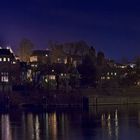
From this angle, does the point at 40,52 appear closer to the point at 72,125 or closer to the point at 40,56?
the point at 40,56

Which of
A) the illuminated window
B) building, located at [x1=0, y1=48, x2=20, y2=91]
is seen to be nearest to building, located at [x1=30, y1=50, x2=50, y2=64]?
building, located at [x1=0, y1=48, x2=20, y2=91]

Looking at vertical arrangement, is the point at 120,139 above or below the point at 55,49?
below

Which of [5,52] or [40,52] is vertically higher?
[40,52]

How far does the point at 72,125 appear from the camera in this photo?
5416cm

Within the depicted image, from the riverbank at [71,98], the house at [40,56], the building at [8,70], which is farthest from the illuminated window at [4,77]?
the house at [40,56]

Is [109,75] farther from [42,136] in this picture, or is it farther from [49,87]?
[42,136]

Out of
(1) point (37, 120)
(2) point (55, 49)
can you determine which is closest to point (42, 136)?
(1) point (37, 120)

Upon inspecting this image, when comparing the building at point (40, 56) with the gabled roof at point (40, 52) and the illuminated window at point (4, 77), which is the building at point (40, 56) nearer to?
the gabled roof at point (40, 52)

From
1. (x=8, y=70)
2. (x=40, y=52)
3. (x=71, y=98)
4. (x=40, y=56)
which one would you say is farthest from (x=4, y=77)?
(x=40, y=52)

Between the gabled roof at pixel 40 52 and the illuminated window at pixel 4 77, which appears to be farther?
the gabled roof at pixel 40 52

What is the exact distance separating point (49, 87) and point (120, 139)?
40427 millimetres

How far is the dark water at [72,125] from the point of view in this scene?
4619cm

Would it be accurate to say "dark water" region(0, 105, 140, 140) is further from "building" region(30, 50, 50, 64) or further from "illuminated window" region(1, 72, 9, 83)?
"building" region(30, 50, 50, 64)

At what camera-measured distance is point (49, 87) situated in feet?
275
